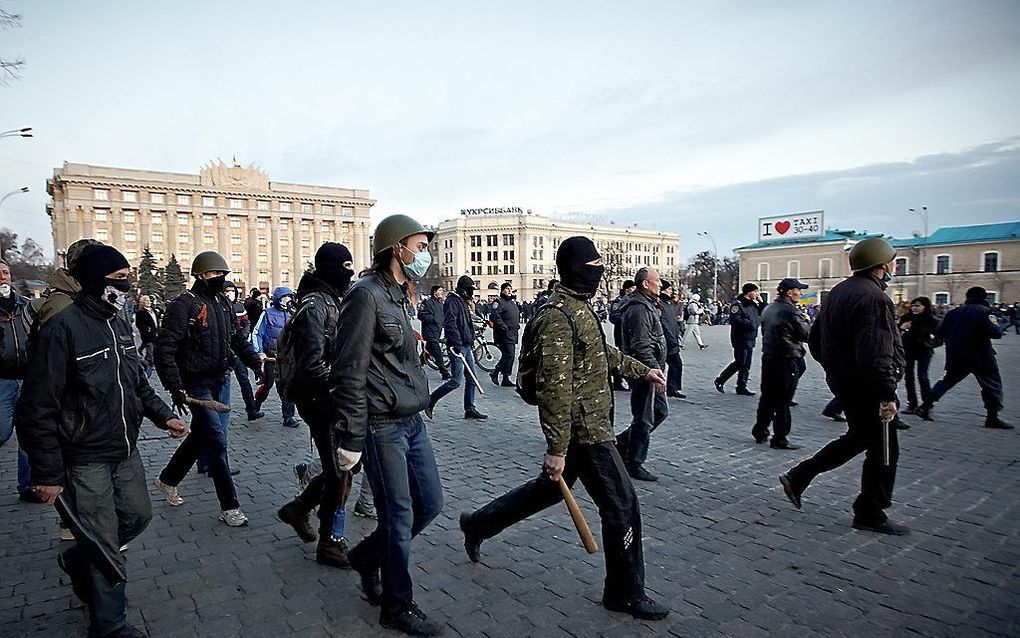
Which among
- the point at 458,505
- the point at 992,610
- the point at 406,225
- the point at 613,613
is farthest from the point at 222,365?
the point at 992,610

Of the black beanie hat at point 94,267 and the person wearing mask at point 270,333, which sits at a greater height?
the black beanie hat at point 94,267

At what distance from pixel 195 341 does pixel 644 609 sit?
13.7 feet

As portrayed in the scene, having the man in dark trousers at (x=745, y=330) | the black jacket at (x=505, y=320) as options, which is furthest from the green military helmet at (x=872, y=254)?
the black jacket at (x=505, y=320)

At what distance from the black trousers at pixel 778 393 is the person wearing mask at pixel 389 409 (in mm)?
5448

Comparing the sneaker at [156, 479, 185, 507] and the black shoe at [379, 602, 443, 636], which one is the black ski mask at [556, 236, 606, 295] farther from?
the sneaker at [156, 479, 185, 507]

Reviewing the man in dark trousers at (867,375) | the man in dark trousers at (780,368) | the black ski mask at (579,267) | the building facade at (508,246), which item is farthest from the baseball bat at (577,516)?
the building facade at (508,246)

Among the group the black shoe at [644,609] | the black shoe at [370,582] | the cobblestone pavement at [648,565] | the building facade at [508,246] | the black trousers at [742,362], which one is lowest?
the cobblestone pavement at [648,565]

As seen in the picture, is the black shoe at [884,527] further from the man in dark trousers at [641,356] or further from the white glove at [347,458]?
the white glove at [347,458]

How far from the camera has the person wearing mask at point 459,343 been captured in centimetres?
958

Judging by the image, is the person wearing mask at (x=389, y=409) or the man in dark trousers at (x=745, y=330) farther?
the man in dark trousers at (x=745, y=330)

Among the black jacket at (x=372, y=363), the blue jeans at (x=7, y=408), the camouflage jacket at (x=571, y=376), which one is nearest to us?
the black jacket at (x=372, y=363)

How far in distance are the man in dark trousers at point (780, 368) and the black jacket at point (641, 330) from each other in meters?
2.08

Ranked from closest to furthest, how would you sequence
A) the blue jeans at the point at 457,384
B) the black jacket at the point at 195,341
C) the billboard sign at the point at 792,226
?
the black jacket at the point at 195,341 < the blue jeans at the point at 457,384 < the billboard sign at the point at 792,226

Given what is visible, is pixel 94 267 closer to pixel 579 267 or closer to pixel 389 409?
pixel 389 409
